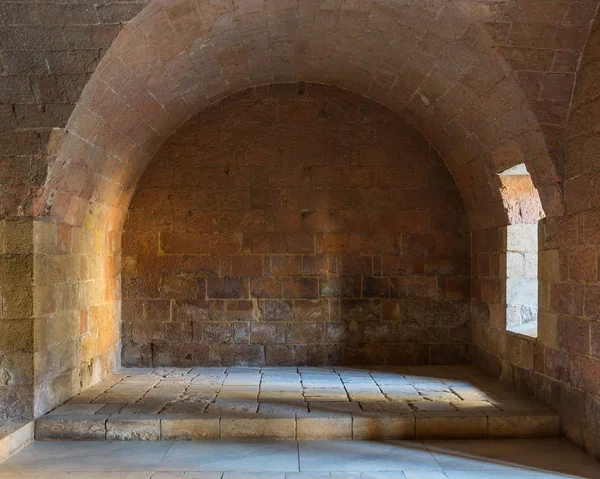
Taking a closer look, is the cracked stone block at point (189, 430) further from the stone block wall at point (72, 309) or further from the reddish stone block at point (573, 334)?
the reddish stone block at point (573, 334)

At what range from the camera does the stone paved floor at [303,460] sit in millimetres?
3996

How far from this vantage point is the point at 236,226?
7047mm

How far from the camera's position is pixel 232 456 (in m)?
4.35

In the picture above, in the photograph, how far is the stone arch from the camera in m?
4.69

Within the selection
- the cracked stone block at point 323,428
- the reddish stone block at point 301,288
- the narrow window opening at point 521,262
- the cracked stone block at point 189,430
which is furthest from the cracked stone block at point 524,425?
the reddish stone block at point 301,288

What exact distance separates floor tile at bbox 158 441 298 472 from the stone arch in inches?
86.7

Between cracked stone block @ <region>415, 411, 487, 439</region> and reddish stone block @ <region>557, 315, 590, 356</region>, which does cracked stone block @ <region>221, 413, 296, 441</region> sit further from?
reddish stone block @ <region>557, 315, 590, 356</region>

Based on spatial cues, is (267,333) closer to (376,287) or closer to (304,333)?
(304,333)

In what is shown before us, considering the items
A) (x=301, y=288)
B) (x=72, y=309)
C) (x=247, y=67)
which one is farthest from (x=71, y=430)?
(x=247, y=67)

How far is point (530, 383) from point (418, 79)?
297cm

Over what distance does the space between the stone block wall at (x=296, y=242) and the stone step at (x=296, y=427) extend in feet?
7.43

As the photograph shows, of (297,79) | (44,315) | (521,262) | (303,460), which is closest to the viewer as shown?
(303,460)

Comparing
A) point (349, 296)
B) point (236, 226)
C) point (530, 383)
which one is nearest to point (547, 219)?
point (530, 383)

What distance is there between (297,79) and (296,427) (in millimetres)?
3971
